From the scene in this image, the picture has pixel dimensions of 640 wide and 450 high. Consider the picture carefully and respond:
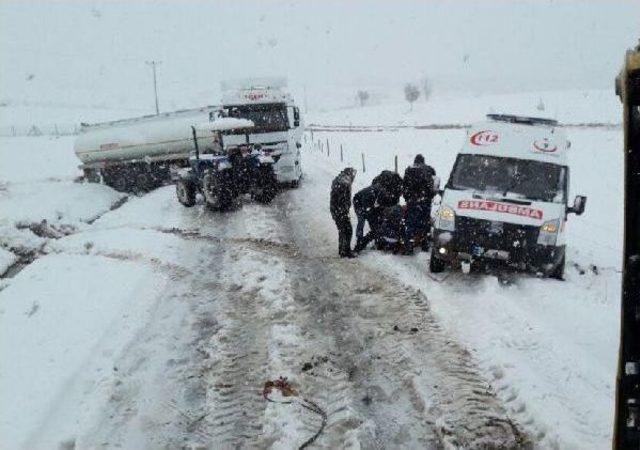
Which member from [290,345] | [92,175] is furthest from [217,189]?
[92,175]

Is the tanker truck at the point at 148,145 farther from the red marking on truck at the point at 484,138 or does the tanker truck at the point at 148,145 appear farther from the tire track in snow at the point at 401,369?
the tire track in snow at the point at 401,369

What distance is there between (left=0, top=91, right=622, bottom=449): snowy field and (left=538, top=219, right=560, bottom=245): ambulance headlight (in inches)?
26.6

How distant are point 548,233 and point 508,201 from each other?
0.81m

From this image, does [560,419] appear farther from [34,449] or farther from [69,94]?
[69,94]

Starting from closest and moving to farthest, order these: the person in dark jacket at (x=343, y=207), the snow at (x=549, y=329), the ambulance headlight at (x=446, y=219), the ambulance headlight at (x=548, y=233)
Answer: the snow at (x=549, y=329), the ambulance headlight at (x=548, y=233), the ambulance headlight at (x=446, y=219), the person in dark jacket at (x=343, y=207)

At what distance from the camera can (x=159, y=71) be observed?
142375 millimetres

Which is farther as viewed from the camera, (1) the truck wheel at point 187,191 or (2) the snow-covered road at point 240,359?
(1) the truck wheel at point 187,191

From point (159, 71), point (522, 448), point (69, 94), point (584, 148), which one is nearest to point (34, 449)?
point (522, 448)

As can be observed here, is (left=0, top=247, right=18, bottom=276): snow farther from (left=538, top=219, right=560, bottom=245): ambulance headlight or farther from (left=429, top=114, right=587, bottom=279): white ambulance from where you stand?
(left=538, top=219, right=560, bottom=245): ambulance headlight

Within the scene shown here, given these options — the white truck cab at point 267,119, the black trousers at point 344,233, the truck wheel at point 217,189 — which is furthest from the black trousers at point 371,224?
the white truck cab at point 267,119

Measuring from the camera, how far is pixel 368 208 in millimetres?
10000

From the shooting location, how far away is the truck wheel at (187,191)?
607 inches

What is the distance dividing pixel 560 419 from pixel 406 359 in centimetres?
175

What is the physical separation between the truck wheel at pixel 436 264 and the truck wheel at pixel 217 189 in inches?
292
